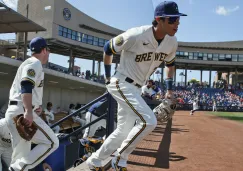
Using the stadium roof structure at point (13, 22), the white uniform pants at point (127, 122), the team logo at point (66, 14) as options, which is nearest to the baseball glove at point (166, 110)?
the white uniform pants at point (127, 122)

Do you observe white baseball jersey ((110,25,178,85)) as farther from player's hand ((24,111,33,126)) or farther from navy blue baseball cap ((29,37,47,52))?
player's hand ((24,111,33,126))

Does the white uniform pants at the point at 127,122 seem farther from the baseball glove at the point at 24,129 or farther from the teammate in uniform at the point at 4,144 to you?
the teammate in uniform at the point at 4,144

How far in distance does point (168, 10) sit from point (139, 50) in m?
0.61

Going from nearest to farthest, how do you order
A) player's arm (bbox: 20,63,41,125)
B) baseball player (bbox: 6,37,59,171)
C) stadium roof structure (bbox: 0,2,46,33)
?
player's arm (bbox: 20,63,41,125) → baseball player (bbox: 6,37,59,171) → stadium roof structure (bbox: 0,2,46,33)

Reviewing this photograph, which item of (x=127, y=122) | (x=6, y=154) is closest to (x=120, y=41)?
(x=127, y=122)

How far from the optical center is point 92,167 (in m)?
3.71

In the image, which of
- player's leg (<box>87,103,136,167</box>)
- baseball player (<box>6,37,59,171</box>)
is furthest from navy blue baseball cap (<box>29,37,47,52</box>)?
player's leg (<box>87,103,136,167</box>)

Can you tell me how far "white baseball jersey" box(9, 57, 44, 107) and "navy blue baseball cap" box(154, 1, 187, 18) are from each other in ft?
5.45

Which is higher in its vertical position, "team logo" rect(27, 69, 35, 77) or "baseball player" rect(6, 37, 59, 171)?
"team logo" rect(27, 69, 35, 77)

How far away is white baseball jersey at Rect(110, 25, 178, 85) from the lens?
3537mm

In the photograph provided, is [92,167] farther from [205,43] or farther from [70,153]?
[205,43]

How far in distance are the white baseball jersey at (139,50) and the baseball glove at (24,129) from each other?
4.32ft

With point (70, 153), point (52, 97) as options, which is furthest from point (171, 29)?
point (52, 97)

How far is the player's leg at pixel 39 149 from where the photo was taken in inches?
133
